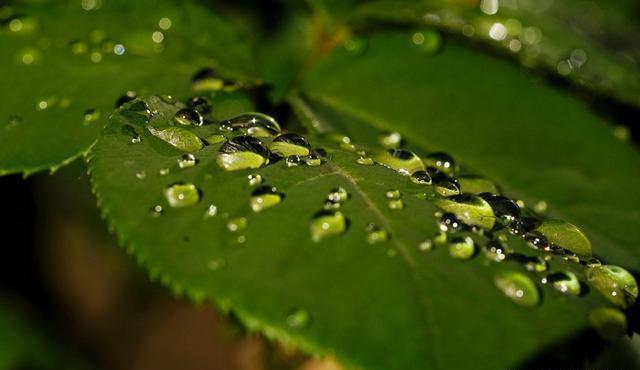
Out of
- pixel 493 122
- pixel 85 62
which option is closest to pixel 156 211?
pixel 85 62

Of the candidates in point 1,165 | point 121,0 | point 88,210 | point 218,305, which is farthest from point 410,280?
point 88,210

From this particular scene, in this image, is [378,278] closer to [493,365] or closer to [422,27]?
[493,365]

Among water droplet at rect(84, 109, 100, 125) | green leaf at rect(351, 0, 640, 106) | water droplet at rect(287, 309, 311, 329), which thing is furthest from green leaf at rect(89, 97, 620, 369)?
green leaf at rect(351, 0, 640, 106)

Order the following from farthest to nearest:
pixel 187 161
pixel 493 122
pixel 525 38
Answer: pixel 525 38 → pixel 493 122 → pixel 187 161

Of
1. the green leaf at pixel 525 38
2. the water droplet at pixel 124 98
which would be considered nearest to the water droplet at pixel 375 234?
the water droplet at pixel 124 98

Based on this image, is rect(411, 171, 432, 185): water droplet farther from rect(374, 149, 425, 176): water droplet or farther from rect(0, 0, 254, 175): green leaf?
rect(0, 0, 254, 175): green leaf

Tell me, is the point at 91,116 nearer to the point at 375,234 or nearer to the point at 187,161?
the point at 187,161
